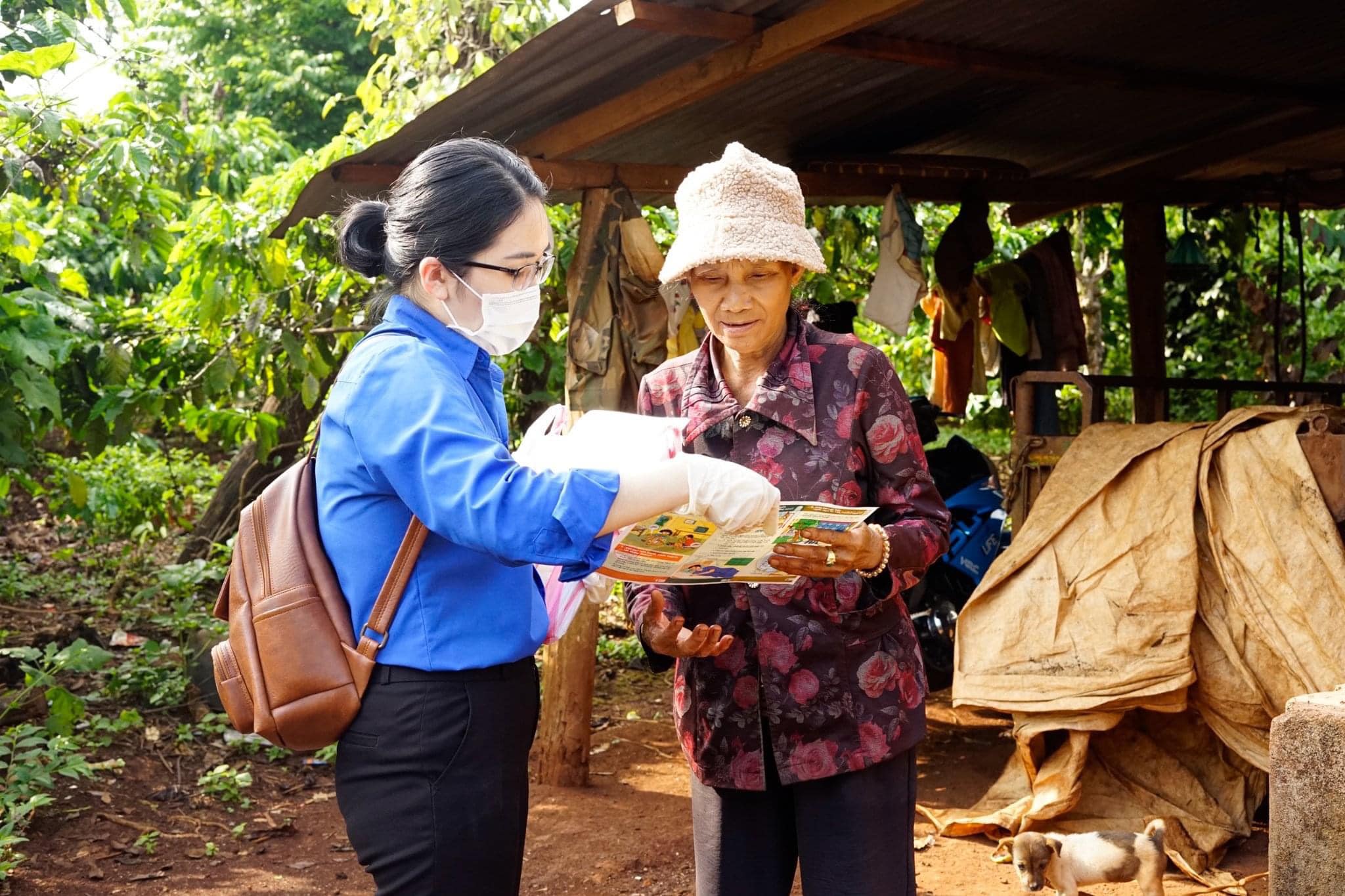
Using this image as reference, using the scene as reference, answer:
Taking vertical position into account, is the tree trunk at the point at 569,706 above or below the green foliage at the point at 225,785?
above

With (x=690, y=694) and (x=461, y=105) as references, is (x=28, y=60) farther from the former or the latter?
(x=690, y=694)

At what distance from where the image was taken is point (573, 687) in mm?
5336

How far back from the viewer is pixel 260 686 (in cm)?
194

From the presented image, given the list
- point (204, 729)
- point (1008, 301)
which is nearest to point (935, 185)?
point (1008, 301)

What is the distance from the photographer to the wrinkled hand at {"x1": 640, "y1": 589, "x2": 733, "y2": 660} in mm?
2377

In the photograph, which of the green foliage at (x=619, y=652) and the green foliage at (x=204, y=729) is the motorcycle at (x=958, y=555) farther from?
the green foliage at (x=204, y=729)

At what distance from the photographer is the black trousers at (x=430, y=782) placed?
6.39 feet

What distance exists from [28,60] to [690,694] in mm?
3366

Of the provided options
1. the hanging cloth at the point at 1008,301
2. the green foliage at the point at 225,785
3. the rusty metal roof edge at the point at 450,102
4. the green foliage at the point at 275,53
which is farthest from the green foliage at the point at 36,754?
the green foliage at the point at 275,53

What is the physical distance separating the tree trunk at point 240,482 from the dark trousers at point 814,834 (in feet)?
21.5

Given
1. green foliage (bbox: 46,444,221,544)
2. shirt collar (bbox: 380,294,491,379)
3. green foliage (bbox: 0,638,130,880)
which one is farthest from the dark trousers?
green foliage (bbox: 46,444,221,544)

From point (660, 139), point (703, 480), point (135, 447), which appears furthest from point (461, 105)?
point (135, 447)

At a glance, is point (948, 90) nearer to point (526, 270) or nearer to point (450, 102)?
point (450, 102)

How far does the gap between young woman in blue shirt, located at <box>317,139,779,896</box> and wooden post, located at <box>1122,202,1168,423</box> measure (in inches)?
230
